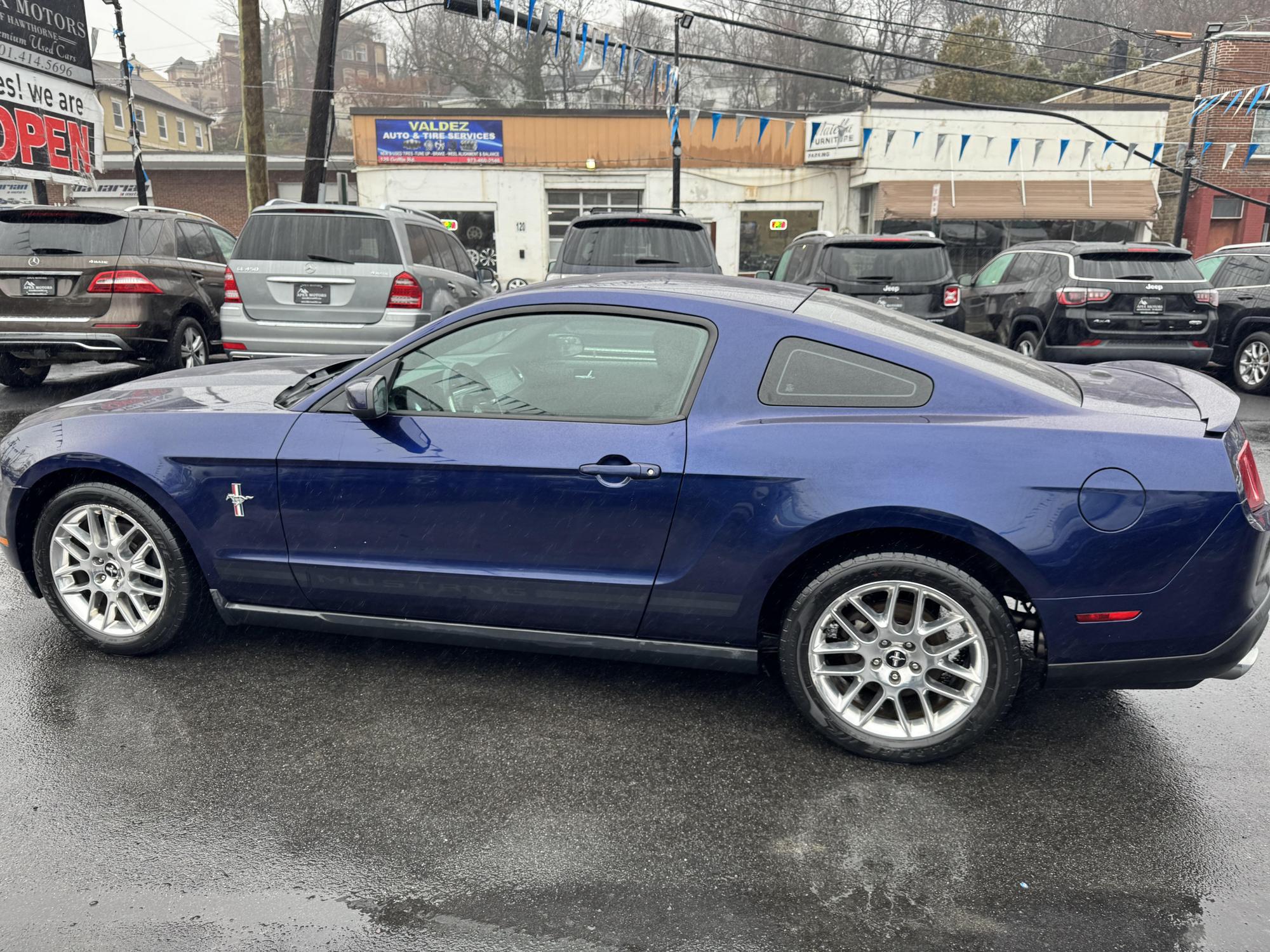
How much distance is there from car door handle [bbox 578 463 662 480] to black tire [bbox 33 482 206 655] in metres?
1.71

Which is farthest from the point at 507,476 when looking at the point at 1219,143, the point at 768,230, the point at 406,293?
the point at 1219,143

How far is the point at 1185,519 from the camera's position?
287 cm

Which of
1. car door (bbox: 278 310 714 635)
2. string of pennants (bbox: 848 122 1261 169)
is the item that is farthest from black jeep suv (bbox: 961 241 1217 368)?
string of pennants (bbox: 848 122 1261 169)

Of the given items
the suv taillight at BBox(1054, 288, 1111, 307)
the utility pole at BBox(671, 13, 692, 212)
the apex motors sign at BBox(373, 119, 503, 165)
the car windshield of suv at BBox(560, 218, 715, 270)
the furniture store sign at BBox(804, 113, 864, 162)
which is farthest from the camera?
the apex motors sign at BBox(373, 119, 503, 165)

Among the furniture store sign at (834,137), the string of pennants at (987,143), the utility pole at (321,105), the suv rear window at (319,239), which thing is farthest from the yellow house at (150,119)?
the suv rear window at (319,239)

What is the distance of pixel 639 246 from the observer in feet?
30.5

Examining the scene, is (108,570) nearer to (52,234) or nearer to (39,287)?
(39,287)

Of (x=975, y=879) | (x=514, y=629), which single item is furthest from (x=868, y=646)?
(x=514, y=629)

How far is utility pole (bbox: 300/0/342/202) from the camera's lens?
50.3 feet

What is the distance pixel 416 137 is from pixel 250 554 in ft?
79.4

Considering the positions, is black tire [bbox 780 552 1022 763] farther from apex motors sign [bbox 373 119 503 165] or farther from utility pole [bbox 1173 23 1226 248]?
apex motors sign [bbox 373 119 503 165]

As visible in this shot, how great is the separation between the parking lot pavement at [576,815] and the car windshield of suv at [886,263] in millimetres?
6663

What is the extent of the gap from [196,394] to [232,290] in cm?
521

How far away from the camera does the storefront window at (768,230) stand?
2672cm
